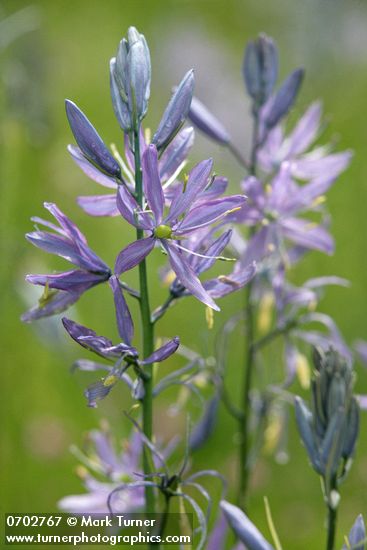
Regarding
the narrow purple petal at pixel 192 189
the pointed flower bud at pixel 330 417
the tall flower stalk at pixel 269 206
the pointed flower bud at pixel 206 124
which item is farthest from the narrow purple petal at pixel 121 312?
the pointed flower bud at pixel 206 124

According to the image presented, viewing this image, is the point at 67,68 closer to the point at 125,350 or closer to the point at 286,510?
the point at 286,510

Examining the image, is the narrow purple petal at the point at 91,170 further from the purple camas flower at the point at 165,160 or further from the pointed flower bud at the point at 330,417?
the pointed flower bud at the point at 330,417

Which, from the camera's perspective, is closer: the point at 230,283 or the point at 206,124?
the point at 230,283

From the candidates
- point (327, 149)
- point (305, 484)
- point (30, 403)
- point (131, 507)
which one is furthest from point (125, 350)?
point (30, 403)

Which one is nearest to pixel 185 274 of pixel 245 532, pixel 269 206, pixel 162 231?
pixel 162 231

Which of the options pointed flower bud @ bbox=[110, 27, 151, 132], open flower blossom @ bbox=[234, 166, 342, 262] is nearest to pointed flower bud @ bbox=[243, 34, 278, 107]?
open flower blossom @ bbox=[234, 166, 342, 262]

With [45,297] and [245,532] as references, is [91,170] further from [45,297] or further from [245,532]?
[245,532]
